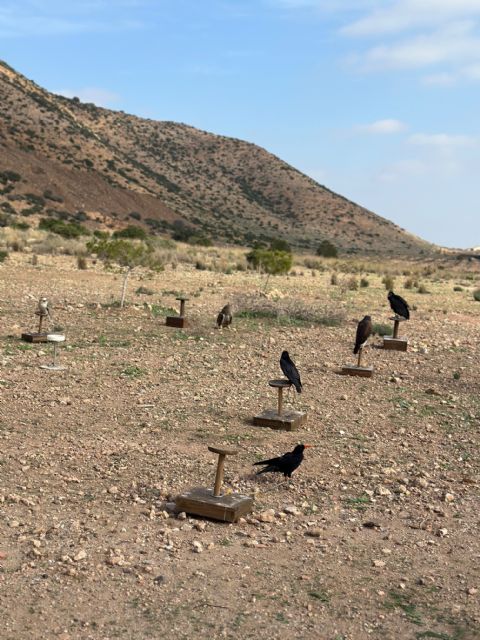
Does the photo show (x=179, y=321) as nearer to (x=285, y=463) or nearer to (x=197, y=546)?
(x=285, y=463)

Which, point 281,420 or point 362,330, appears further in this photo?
point 362,330

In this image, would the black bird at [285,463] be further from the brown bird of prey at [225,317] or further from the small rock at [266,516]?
the brown bird of prey at [225,317]

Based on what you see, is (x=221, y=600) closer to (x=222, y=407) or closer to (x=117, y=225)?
(x=222, y=407)

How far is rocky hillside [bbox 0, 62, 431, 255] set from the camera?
60062 millimetres

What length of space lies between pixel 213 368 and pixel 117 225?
46.4 meters

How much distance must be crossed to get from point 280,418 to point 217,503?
299 centimetres

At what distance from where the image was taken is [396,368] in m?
13.8

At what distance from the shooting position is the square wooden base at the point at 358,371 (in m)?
12.8

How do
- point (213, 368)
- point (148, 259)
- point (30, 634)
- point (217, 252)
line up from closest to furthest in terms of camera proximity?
point (30, 634), point (213, 368), point (148, 259), point (217, 252)

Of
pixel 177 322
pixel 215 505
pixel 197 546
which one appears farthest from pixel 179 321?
pixel 197 546

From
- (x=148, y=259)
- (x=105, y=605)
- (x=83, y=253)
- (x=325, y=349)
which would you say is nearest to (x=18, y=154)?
(x=83, y=253)

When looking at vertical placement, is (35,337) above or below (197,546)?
above

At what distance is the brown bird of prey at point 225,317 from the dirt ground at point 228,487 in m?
1.27

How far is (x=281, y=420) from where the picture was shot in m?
9.54
